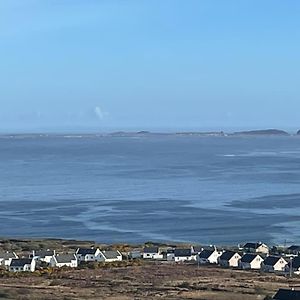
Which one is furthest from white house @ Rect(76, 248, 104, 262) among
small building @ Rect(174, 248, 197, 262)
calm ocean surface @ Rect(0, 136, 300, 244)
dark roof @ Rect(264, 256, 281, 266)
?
calm ocean surface @ Rect(0, 136, 300, 244)

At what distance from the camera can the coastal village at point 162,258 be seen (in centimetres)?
2473

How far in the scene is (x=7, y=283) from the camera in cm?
2162

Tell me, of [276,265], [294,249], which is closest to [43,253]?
[276,265]

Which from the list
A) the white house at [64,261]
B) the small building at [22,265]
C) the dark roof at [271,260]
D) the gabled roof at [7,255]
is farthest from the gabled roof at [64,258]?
the dark roof at [271,260]

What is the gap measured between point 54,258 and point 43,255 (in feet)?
A: 2.10

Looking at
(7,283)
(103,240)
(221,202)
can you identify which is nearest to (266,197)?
(221,202)

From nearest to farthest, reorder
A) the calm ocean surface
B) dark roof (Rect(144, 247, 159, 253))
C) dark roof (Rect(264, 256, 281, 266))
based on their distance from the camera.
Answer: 1. dark roof (Rect(264, 256, 281, 266))
2. dark roof (Rect(144, 247, 159, 253))
3. the calm ocean surface

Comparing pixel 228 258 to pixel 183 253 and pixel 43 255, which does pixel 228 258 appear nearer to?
pixel 183 253

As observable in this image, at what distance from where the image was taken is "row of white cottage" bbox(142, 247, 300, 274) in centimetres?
2481

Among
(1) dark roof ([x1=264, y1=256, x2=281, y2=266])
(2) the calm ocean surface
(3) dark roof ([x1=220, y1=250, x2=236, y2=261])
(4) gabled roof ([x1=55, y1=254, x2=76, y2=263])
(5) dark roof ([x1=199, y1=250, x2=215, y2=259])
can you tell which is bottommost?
(1) dark roof ([x1=264, y1=256, x2=281, y2=266])

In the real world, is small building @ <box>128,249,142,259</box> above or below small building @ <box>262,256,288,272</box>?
above

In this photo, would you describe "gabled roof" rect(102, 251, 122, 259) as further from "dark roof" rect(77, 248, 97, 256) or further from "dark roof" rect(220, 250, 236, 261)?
"dark roof" rect(220, 250, 236, 261)

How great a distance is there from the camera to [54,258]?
25.6 meters

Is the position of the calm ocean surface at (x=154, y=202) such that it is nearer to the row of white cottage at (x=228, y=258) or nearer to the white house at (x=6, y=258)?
the row of white cottage at (x=228, y=258)
